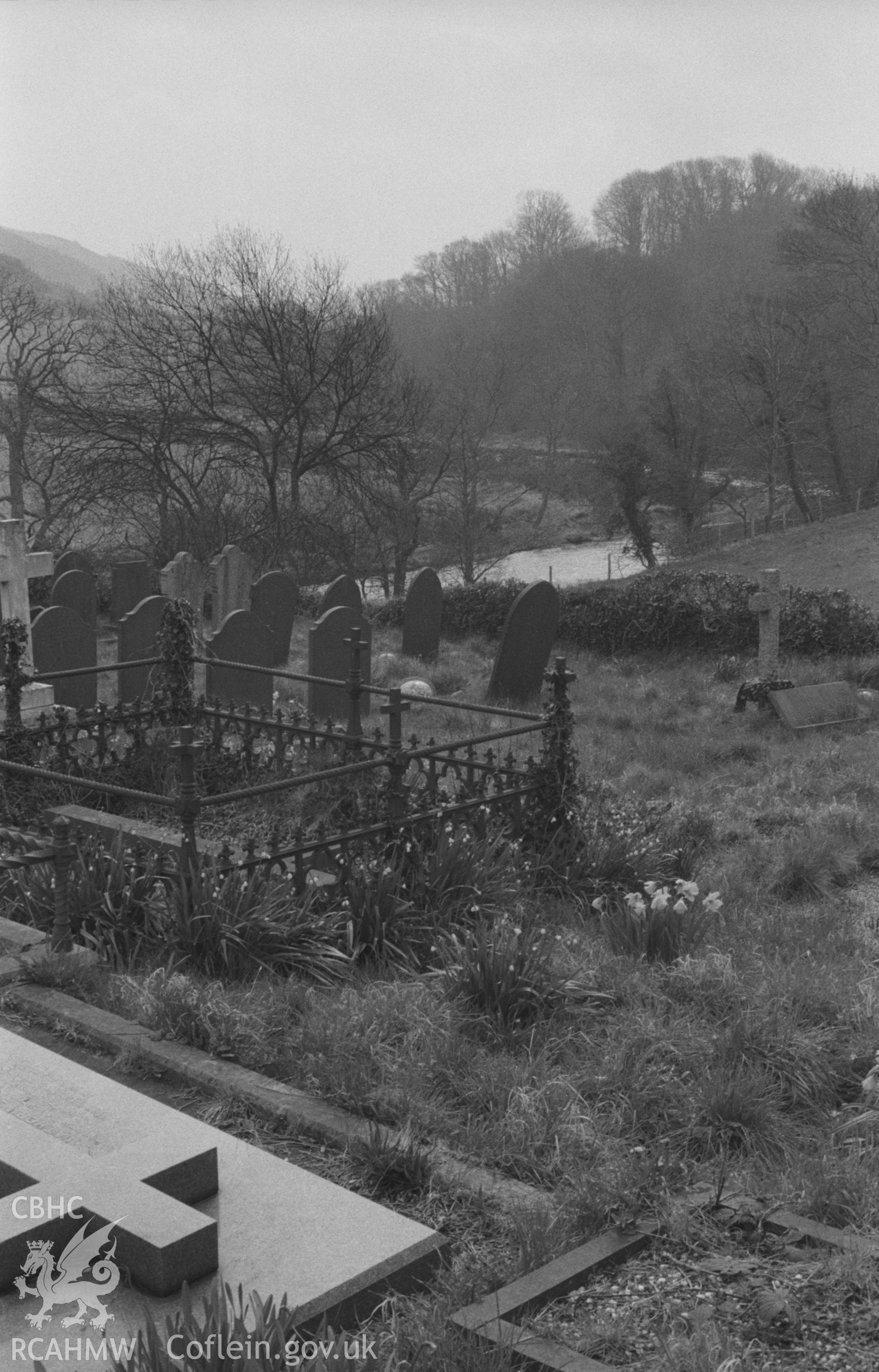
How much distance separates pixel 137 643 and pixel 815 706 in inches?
282

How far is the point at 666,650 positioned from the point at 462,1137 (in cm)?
1364

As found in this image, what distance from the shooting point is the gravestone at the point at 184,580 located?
48.7ft

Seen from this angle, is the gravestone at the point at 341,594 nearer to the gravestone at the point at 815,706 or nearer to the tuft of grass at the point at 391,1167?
the gravestone at the point at 815,706

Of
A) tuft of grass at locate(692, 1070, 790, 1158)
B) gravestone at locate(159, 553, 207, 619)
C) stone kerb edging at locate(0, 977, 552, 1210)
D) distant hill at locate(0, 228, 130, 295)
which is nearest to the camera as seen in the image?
stone kerb edging at locate(0, 977, 552, 1210)

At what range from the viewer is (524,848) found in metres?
8.04

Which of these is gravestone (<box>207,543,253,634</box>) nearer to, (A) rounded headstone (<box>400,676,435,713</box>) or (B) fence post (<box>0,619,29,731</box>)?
(A) rounded headstone (<box>400,676,435,713</box>)

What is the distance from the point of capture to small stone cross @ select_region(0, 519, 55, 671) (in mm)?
11633

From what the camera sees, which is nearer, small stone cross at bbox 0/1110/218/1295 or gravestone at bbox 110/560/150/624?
small stone cross at bbox 0/1110/218/1295

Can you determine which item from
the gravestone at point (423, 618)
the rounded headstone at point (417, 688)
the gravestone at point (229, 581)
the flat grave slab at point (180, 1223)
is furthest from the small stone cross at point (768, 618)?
the flat grave slab at point (180, 1223)

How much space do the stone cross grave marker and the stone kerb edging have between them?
673cm

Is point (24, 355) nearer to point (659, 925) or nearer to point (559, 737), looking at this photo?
point (559, 737)

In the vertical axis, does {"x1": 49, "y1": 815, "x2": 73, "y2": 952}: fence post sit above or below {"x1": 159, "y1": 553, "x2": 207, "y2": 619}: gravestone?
below

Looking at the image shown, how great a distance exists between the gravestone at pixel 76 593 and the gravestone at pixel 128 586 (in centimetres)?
106

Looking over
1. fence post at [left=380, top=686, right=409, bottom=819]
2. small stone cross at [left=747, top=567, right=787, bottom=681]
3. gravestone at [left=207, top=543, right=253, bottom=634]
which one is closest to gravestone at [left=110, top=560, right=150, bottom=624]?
gravestone at [left=207, top=543, right=253, bottom=634]
